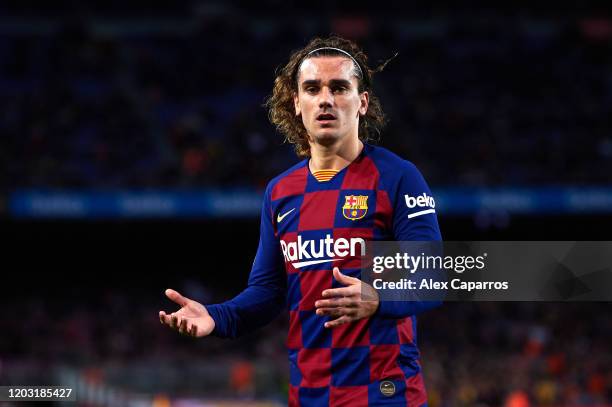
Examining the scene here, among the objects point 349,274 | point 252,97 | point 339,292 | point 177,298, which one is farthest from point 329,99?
point 252,97

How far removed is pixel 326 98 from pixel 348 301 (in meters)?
0.91

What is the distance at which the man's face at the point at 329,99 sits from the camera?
165 inches

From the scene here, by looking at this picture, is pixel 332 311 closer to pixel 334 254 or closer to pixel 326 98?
pixel 334 254

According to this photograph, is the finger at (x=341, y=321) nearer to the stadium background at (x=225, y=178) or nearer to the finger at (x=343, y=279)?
the finger at (x=343, y=279)

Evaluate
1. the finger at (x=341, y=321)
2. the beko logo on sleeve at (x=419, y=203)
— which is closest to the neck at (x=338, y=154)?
the beko logo on sleeve at (x=419, y=203)

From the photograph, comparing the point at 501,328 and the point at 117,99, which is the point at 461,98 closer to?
the point at 501,328

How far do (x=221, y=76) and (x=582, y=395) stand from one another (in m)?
12.4

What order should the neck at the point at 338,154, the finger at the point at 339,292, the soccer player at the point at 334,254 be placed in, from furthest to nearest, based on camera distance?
1. the neck at the point at 338,154
2. the soccer player at the point at 334,254
3. the finger at the point at 339,292

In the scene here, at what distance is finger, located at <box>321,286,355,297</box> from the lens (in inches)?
146

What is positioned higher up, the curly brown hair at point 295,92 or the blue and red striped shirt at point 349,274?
the curly brown hair at point 295,92

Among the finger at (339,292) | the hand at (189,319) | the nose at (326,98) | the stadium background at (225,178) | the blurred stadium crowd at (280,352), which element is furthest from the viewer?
the stadium background at (225,178)

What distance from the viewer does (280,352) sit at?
19.0 meters

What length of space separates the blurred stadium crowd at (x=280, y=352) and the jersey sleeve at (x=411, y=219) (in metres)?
10.6

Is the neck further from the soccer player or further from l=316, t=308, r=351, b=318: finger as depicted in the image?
l=316, t=308, r=351, b=318: finger
